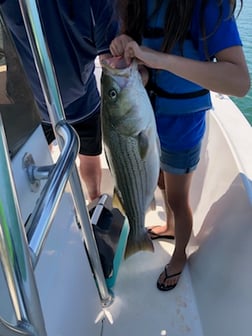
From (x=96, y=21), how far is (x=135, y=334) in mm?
1324

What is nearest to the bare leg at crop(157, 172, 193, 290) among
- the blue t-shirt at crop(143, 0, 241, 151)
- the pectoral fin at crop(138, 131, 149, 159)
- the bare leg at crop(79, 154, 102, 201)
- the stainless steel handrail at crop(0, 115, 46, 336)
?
the blue t-shirt at crop(143, 0, 241, 151)

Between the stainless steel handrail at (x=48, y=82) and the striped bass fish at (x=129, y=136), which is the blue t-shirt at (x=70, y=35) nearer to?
the striped bass fish at (x=129, y=136)

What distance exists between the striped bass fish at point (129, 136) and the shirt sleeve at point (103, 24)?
52cm

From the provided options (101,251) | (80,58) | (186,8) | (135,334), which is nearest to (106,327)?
(135,334)

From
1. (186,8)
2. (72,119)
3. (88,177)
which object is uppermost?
(186,8)

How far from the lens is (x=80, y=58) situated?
1.75 m

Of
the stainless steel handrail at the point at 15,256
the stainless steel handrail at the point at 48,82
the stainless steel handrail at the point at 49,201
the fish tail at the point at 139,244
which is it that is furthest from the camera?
the fish tail at the point at 139,244

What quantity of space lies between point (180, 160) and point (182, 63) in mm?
494

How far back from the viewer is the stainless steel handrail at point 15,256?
0.51m

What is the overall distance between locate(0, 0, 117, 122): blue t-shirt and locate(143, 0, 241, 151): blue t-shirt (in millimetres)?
376

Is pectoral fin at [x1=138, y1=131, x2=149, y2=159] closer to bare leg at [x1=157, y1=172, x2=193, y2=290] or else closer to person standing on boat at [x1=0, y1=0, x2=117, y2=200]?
bare leg at [x1=157, y1=172, x2=193, y2=290]

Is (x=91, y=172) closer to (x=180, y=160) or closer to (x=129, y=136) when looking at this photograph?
(x=180, y=160)

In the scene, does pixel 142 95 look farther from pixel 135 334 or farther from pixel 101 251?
pixel 135 334

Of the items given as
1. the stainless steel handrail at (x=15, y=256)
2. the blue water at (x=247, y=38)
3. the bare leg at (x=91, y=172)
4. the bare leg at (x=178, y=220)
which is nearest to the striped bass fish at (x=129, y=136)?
the bare leg at (x=178, y=220)
